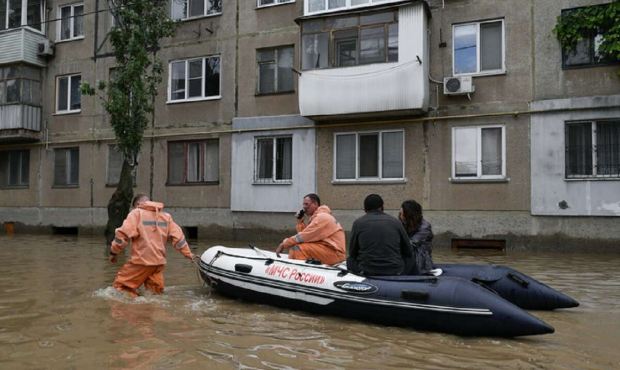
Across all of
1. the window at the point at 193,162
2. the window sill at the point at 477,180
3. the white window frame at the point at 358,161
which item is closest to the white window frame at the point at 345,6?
the white window frame at the point at 358,161

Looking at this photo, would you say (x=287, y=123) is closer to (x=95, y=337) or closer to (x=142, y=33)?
(x=142, y=33)

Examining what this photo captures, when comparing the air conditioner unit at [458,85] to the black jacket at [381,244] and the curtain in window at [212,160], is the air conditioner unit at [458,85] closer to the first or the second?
the curtain in window at [212,160]

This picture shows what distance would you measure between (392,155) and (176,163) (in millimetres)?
7534

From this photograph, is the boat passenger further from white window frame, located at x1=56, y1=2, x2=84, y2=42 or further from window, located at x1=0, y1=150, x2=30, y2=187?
window, located at x1=0, y1=150, x2=30, y2=187

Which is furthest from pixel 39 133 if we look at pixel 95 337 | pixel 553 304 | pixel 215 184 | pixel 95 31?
pixel 553 304

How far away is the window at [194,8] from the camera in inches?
733

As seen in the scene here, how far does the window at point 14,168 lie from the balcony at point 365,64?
1262 cm

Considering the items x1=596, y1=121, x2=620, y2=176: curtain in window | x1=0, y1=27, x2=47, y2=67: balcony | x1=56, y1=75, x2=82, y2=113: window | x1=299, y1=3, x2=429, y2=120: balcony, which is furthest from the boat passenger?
x1=0, y1=27, x2=47, y2=67: balcony

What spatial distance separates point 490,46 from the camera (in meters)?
14.6

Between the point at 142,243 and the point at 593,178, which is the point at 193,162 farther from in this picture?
the point at 593,178

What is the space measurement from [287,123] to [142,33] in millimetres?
4747

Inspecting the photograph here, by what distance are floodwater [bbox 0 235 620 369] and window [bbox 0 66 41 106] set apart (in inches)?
564

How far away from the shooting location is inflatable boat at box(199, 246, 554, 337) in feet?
18.5

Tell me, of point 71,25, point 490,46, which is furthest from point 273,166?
point 71,25
